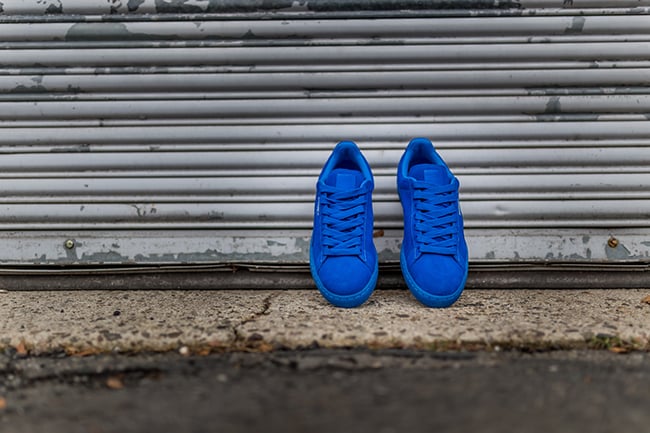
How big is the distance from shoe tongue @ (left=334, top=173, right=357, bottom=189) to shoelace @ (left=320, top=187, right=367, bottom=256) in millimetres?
70

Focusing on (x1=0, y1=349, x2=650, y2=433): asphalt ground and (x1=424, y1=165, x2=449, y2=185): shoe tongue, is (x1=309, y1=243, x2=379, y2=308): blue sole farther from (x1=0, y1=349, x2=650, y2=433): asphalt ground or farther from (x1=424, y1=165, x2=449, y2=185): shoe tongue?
(x1=424, y1=165, x2=449, y2=185): shoe tongue

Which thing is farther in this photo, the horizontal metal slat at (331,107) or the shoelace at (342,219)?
the horizontal metal slat at (331,107)

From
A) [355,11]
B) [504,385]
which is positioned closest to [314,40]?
[355,11]

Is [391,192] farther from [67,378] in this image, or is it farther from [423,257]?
[67,378]

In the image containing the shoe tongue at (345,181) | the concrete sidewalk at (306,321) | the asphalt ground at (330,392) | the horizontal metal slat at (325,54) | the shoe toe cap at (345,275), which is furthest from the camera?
the horizontal metal slat at (325,54)

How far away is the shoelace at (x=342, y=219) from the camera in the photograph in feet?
7.43

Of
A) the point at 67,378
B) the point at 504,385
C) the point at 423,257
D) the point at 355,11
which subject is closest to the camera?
the point at 504,385

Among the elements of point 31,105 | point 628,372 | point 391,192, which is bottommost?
point 628,372

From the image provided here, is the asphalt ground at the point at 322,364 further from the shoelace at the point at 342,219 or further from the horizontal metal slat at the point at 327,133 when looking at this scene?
the horizontal metal slat at the point at 327,133

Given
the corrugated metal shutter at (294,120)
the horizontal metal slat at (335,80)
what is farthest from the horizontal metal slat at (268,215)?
the horizontal metal slat at (335,80)

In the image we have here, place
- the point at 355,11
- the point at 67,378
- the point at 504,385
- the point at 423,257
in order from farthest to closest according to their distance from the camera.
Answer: the point at 355,11 → the point at 423,257 → the point at 67,378 → the point at 504,385

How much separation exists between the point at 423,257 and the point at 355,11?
1022mm

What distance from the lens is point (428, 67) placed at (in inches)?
97.9

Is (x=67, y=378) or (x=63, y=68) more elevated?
(x=63, y=68)
